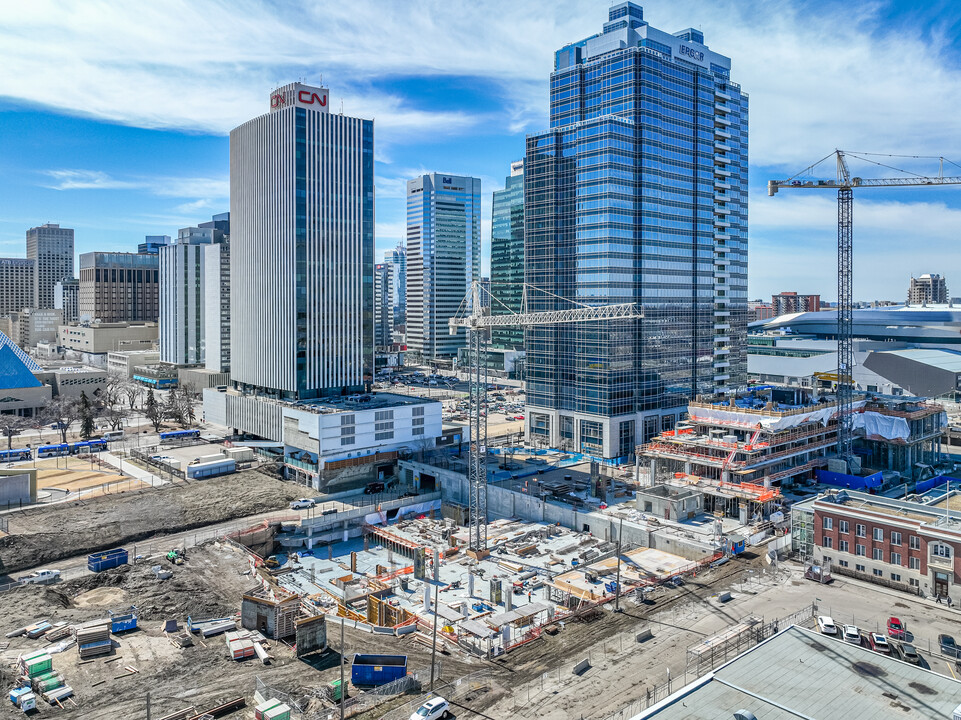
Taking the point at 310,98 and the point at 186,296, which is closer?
the point at 310,98

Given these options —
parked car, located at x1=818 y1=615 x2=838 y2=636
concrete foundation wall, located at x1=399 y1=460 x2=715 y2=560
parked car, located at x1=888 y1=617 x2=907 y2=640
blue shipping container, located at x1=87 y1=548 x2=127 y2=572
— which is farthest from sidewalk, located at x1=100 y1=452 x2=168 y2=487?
parked car, located at x1=888 y1=617 x2=907 y2=640

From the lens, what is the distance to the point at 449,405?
156 metres

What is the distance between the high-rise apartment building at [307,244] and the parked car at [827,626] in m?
69.9

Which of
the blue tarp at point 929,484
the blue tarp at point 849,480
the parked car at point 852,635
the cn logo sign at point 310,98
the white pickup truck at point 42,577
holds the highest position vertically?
the cn logo sign at point 310,98

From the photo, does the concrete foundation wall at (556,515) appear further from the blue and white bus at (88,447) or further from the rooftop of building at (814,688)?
the blue and white bus at (88,447)

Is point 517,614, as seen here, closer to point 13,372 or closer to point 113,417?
point 113,417

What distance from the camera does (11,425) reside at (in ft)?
391

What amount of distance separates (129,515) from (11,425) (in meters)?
62.3

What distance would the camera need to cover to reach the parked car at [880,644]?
42.6 m

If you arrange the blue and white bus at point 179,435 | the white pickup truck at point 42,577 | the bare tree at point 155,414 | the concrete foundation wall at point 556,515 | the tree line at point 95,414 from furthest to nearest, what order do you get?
the bare tree at point 155,414, the tree line at point 95,414, the blue and white bus at point 179,435, the concrete foundation wall at point 556,515, the white pickup truck at point 42,577

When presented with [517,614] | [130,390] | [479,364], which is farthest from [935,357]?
[130,390]

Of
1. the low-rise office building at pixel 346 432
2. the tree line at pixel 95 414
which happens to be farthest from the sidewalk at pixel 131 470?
the tree line at pixel 95 414

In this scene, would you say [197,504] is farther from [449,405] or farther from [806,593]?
[449,405]

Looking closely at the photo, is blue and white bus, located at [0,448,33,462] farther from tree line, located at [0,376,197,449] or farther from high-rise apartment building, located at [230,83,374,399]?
high-rise apartment building, located at [230,83,374,399]
